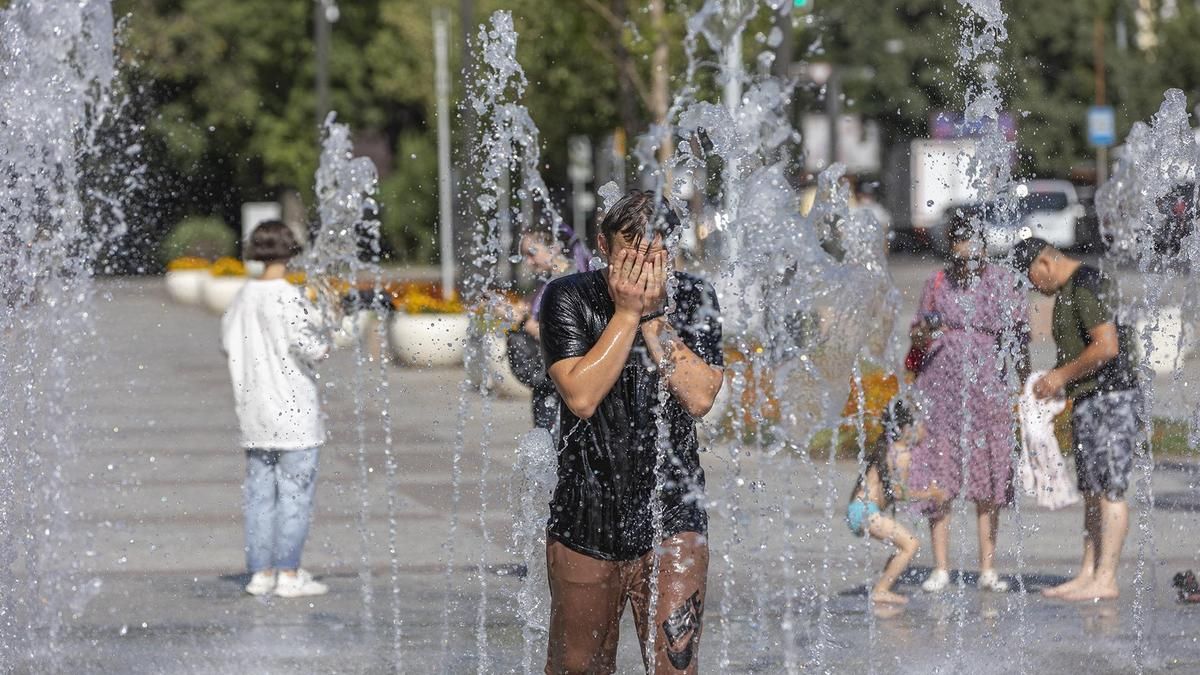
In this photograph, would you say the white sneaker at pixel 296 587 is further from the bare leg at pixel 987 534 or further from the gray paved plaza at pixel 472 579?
the bare leg at pixel 987 534

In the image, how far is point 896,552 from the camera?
755 centimetres

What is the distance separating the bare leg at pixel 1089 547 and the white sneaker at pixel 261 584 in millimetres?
3127

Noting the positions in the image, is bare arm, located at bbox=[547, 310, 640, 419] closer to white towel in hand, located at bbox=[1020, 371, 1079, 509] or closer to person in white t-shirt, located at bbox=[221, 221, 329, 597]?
person in white t-shirt, located at bbox=[221, 221, 329, 597]

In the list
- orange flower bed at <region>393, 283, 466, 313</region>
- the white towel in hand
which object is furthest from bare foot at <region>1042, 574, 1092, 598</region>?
orange flower bed at <region>393, 283, 466, 313</region>

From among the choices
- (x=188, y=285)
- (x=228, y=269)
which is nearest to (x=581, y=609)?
(x=228, y=269)

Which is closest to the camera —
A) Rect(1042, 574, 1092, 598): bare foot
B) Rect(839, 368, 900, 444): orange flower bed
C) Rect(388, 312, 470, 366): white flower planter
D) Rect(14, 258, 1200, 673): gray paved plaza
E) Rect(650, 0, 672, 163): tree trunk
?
Rect(14, 258, 1200, 673): gray paved plaza

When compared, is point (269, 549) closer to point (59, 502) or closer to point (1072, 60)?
point (59, 502)

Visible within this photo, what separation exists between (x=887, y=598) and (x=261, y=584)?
2.55 metres

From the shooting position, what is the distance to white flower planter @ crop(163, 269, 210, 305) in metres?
30.4

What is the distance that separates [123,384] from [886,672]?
13099 millimetres

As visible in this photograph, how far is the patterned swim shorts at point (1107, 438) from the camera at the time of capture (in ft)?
24.1

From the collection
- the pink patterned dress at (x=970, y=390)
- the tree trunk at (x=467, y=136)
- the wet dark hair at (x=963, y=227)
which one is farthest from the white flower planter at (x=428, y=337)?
the wet dark hair at (x=963, y=227)

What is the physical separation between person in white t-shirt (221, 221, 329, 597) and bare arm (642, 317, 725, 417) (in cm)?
362

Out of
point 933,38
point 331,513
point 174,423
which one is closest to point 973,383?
point 331,513
